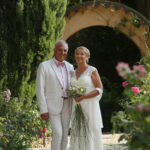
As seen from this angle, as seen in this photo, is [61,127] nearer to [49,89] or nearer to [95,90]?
[49,89]

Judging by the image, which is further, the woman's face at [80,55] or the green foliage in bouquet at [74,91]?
the woman's face at [80,55]

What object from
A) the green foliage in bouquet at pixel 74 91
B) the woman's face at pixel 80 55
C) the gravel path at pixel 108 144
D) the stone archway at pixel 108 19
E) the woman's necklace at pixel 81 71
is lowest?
the gravel path at pixel 108 144

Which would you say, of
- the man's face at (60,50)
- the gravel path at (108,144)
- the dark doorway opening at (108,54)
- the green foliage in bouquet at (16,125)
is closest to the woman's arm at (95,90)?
the man's face at (60,50)

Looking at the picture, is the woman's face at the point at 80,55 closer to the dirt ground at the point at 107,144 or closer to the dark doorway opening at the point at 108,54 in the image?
the dirt ground at the point at 107,144

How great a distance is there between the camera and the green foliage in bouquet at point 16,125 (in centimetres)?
491

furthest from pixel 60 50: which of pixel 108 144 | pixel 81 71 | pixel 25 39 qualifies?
pixel 108 144

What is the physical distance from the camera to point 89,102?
442cm

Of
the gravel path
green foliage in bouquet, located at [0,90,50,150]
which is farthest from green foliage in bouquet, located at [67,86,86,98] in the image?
the gravel path

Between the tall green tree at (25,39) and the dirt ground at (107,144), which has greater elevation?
the tall green tree at (25,39)

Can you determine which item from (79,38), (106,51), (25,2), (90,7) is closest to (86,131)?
(25,2)

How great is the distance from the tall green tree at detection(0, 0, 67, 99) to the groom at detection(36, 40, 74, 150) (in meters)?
2.34

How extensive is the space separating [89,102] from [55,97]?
468 mm

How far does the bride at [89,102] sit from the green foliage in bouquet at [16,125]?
38.7 inches

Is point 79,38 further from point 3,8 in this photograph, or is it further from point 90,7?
point 3,8
